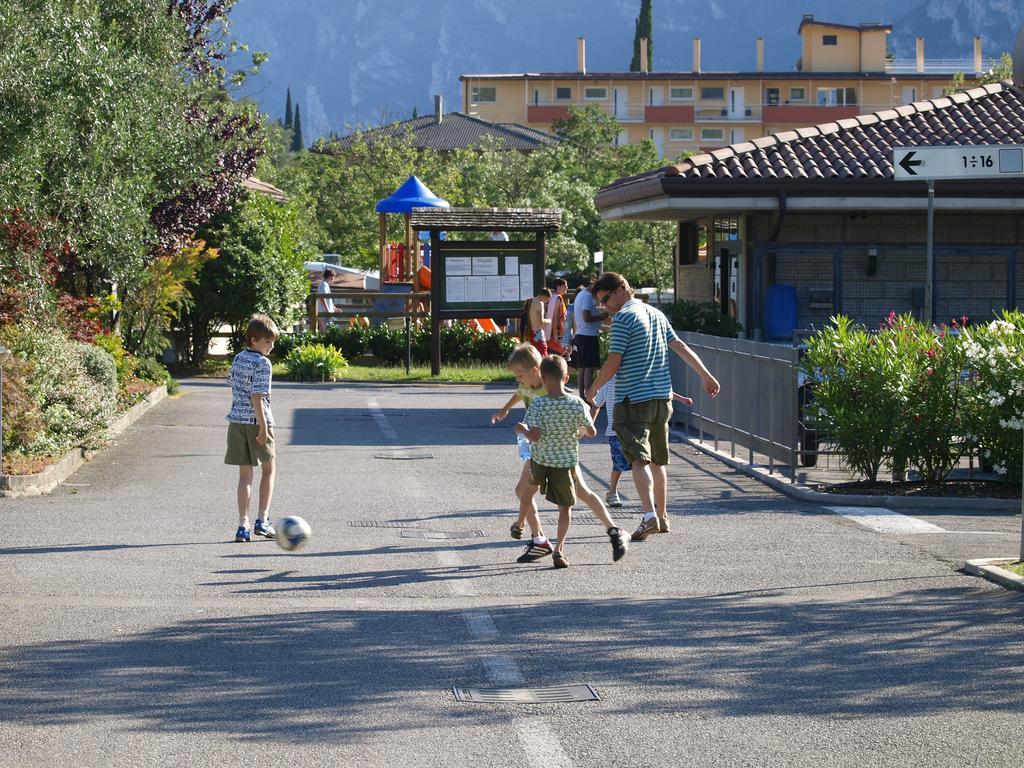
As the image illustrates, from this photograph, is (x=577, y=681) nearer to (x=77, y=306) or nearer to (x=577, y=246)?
(x=77, y=306)

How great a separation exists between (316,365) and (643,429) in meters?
16.3

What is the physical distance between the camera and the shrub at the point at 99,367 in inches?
657

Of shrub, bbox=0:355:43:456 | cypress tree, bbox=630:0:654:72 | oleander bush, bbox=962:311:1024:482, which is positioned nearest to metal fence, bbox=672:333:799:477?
oleander bush, bbox=962:311:1024:482

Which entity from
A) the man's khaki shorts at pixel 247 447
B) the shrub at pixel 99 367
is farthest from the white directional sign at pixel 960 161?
the shrub at pixel 99 367

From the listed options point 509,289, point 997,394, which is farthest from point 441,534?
point 509,289

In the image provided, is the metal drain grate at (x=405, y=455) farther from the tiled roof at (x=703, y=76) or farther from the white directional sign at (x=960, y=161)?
the tiled roof at (x=703, y=76)

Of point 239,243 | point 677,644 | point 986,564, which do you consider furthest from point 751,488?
point 239,243

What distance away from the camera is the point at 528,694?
20.4 feet

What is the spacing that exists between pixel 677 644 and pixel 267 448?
158 inches

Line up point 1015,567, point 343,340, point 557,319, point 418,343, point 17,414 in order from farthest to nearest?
point 343,340 → point 418,343 → point 557,319 → point 17,414 → point 1015,567

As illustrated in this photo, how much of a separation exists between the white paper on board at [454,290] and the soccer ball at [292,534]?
17778 mm

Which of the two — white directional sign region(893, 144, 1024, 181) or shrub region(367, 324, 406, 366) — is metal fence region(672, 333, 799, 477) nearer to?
white directional sign region(893, 144, 1024, 181)

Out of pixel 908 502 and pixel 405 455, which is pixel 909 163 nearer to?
pixel 908 502

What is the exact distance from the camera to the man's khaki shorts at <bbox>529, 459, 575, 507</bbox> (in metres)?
9.16
